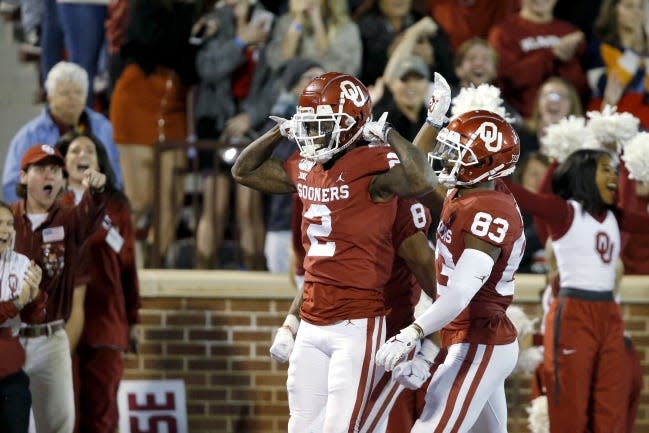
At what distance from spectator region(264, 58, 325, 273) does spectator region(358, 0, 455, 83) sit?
0.62m

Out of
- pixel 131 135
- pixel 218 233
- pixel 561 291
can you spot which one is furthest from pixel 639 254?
pixel 131 135

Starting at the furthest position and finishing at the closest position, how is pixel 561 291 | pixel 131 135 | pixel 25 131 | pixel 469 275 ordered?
pixel 131 135 < pixel 25 131 < pixel 561 291 < pixel 469 275

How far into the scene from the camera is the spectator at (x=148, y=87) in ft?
32.1

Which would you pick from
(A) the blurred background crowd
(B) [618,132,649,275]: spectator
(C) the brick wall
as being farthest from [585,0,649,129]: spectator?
(C) the brick wall

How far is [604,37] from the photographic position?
33.8 feet

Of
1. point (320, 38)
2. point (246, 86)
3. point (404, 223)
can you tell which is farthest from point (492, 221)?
point (246, 86)

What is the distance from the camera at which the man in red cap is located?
759 cm

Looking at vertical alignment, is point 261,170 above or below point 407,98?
below

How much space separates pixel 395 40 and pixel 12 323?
3692 millimetres

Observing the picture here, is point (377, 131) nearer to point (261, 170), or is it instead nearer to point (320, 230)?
point (320, 230)

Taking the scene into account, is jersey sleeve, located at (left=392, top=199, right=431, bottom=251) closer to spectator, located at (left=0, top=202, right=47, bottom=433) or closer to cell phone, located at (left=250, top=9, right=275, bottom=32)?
spectator, located at (left=0, top=202, right=47, bottom=433)

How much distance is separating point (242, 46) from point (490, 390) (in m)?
4.26

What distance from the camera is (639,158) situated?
766 cm

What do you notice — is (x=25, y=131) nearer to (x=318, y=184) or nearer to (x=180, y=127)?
(x=180, y=127)
